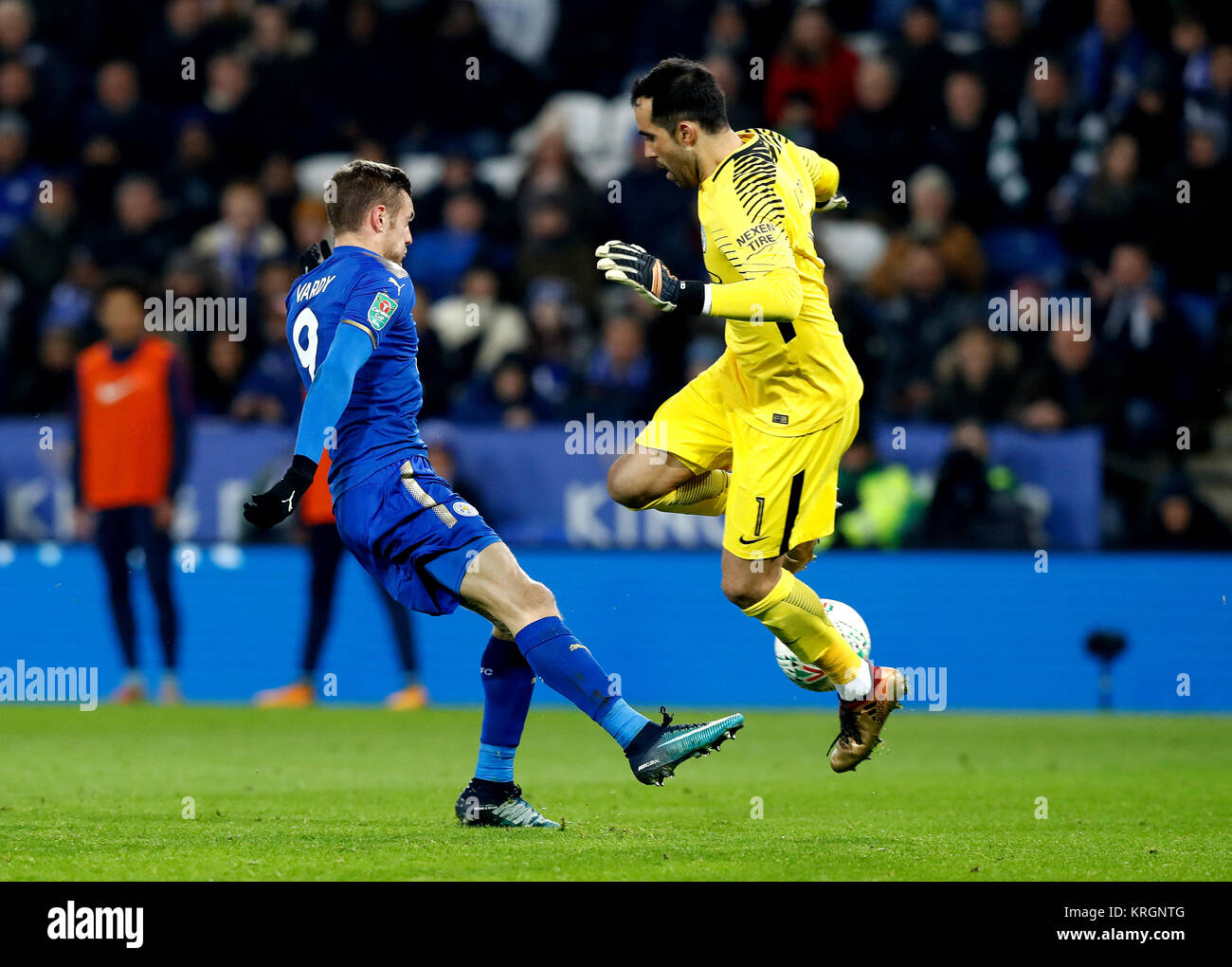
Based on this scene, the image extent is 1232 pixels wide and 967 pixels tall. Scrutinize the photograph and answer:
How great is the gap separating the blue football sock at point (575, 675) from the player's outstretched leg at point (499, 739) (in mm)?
388

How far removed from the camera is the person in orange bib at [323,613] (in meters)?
11.6

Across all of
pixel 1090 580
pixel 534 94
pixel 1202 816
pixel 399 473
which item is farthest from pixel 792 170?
pixel 534 94

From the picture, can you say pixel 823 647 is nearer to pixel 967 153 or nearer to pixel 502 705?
pixel 502 705

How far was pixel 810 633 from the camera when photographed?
7141 mm

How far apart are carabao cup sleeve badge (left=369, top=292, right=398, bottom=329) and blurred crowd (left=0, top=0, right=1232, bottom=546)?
6753mm

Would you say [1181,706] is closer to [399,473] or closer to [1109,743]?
[1109,743]

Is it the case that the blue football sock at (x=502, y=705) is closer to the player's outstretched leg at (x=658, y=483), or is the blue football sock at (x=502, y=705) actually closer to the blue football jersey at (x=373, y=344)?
the blue football jersey at (x=373, y=344)

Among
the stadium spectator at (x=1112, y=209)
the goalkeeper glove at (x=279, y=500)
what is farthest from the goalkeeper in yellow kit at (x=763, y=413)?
the stadium spectator at (x=1112, y=209)

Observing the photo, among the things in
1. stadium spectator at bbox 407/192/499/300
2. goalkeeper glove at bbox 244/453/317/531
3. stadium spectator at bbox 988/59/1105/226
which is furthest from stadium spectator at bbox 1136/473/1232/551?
goalkeeper glove at bbox 244/453/317/531

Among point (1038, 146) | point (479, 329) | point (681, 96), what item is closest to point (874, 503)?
point (479, 329)

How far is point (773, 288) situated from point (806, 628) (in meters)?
1.44

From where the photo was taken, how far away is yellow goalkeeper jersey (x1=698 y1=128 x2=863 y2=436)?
6.57 m

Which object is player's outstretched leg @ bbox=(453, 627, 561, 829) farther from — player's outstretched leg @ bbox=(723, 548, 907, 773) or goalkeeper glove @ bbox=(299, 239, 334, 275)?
goalkeeper glove @ bbox=(299, 239, 334, 275)
